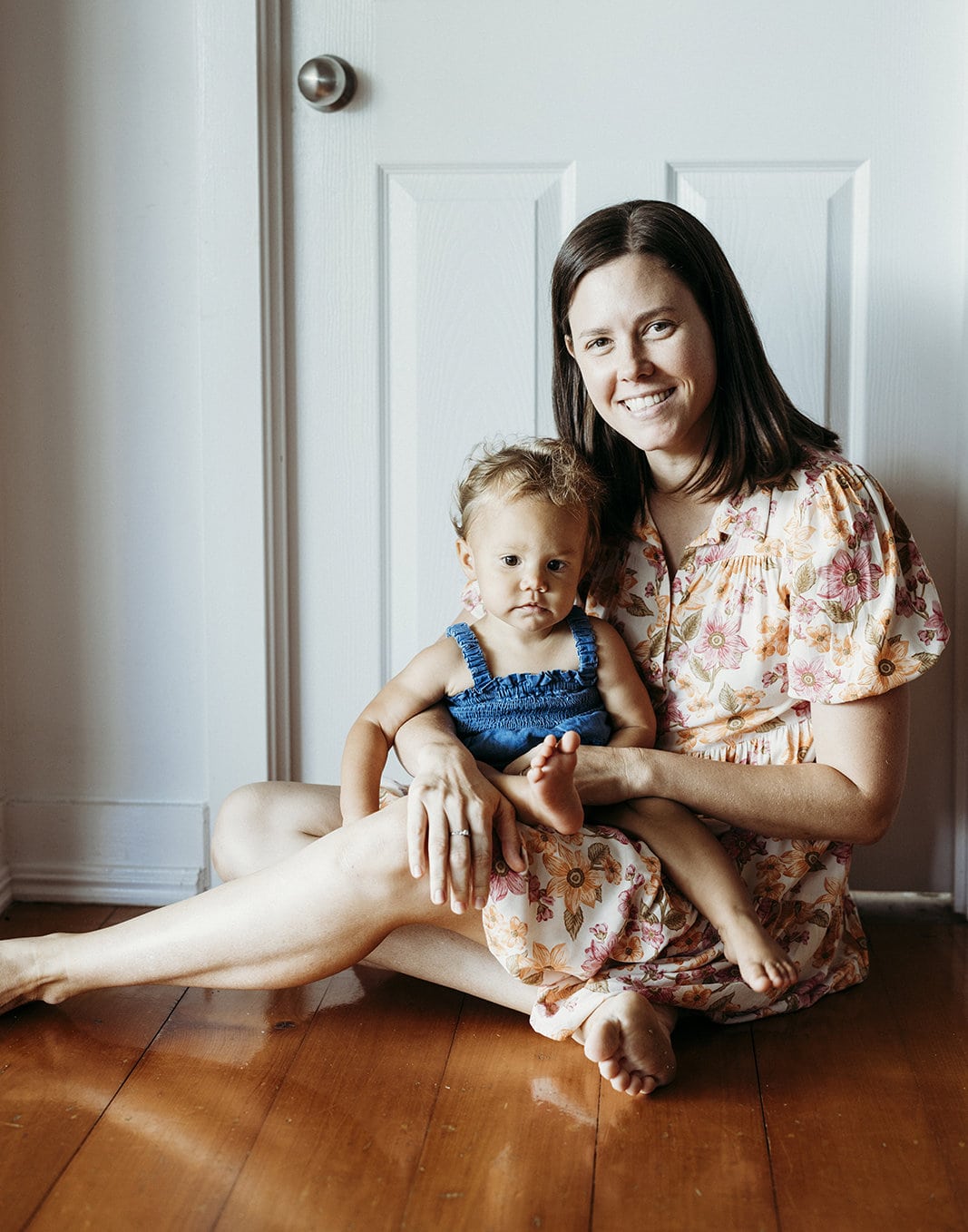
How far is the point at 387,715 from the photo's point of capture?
154cm

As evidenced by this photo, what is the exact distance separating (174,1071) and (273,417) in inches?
36.6

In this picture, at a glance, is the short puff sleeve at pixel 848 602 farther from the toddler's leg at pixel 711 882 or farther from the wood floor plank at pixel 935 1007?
the wood floor plank at pixel 935 1007

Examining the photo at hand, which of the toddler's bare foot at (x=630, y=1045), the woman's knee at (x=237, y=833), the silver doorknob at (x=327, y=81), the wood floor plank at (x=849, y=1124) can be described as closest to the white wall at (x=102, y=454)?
the silver doorknob at (x=327, y=81)

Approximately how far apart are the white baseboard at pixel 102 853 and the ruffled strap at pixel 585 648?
2.54 feet

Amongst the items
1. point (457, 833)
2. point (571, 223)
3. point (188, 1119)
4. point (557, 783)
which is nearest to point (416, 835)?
point (457, 833)

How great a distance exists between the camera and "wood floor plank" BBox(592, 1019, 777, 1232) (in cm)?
112

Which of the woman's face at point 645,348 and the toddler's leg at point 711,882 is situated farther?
the woman's face at point 645,348

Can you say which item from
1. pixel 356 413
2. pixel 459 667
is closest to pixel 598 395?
pixel 459 667

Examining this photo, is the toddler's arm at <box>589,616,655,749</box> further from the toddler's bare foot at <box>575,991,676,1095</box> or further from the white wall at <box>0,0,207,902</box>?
the white wall at <box>0,0,207,902</box>

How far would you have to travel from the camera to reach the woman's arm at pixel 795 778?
4.73 ft

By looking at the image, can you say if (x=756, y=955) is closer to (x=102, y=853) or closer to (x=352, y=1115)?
(x=352, y=1115)

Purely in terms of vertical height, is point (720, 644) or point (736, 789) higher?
point (720, 644)

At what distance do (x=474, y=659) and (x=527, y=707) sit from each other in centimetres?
9

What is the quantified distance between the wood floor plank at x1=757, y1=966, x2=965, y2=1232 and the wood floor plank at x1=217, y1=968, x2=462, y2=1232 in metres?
0.37
